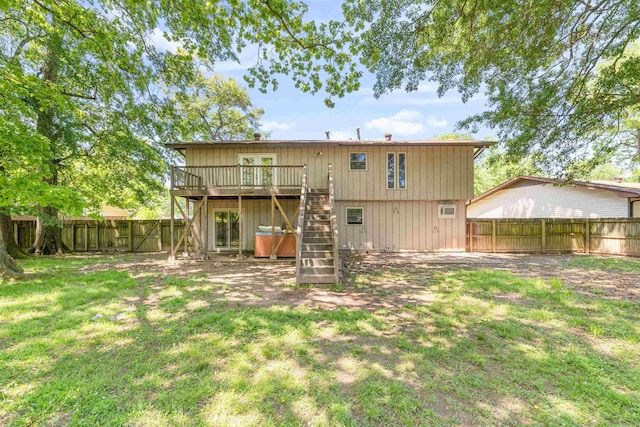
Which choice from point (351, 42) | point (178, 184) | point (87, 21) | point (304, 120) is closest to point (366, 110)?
point (304, 120)

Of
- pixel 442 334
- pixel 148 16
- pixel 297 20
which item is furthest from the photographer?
pixel 148 16

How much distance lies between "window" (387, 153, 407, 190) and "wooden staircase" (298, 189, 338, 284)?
354 centimetres

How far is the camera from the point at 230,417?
7.00 ft

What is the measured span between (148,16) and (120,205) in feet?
33.8

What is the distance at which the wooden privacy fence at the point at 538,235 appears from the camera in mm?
11344

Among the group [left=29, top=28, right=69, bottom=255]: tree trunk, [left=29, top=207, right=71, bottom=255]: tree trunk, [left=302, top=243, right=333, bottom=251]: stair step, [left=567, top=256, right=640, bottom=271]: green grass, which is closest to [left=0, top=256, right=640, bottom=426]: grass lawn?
[left=302, top=243, right=333, bottom=251]: stair step

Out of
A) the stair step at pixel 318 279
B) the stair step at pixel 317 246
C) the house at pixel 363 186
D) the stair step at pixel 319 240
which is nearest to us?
the stair step at pixel 318 279

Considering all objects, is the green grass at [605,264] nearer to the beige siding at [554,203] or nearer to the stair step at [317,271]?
the beige siding at [554,203]

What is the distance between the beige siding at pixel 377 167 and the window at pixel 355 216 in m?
0.59

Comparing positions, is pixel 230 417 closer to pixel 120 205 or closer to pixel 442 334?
pixel 442 334

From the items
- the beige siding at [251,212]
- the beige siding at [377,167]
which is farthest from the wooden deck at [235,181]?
the beige siding at [251,212]

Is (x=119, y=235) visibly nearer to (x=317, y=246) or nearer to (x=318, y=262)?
(x=317, y=246)

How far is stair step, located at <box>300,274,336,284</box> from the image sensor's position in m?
6.18

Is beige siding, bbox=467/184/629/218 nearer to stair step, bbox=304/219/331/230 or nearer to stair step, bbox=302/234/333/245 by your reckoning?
stair step, bbox=304/219/331/230
